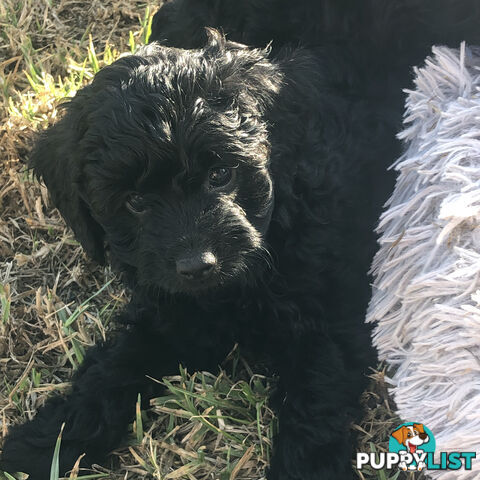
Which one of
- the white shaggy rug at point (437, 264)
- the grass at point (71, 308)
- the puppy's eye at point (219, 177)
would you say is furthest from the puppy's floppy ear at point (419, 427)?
the puppy's eye at point (219, 177)

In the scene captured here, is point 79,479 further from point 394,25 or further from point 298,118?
point 394,25

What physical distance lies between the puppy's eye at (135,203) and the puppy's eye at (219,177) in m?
0.16

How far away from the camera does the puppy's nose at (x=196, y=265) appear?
4.89 feet

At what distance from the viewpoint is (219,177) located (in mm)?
1601

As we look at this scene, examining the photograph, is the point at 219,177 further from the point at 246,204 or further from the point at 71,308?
the point at 71,308

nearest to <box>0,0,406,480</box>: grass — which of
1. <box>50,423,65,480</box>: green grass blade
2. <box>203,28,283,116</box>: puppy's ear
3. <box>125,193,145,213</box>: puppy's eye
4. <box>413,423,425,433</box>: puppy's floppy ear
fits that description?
<box>50,423,65,480</box>: green grass blade

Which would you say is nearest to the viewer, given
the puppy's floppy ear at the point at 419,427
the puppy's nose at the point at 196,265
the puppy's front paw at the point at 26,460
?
the puppy's nose at the point at 196,265

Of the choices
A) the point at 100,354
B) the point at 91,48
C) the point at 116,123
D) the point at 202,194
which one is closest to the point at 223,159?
the point at 202,194

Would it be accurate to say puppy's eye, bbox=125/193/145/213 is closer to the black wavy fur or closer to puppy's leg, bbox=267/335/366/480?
the black wavy fur

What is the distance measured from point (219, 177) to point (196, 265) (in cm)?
23

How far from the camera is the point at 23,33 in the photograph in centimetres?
294

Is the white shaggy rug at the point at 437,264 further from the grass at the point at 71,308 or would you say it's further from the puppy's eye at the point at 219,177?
the puppy's eye at the point at 219,177

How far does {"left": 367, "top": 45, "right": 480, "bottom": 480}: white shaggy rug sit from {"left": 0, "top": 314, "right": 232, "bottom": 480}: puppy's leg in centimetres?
49

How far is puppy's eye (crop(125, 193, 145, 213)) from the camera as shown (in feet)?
5.26
